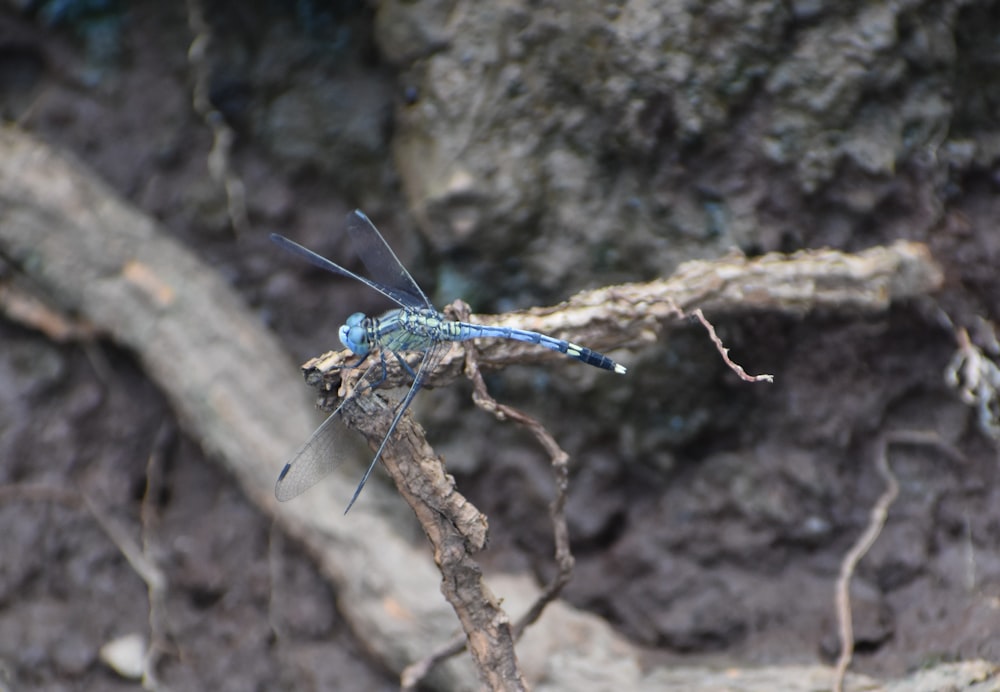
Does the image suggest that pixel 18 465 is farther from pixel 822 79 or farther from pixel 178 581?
pixel 822 79

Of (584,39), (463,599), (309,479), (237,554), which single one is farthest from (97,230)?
(463,599)

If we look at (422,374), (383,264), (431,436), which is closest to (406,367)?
(422,374)

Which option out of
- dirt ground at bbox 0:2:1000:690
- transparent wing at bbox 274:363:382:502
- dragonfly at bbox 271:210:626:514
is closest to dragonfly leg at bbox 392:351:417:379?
dragonfly at bbox 271:210:626:514

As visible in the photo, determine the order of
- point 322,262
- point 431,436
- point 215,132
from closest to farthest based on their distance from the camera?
point 322,262
point 431,436
point 215,132

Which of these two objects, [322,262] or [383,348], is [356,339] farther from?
[322,262]

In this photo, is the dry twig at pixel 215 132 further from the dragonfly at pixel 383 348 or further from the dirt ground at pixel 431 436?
the dragonfly at pixel 383 348

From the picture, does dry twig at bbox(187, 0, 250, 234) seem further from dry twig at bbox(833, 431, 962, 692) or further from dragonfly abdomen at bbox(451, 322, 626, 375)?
dry twig at bbox(833, 431, 962, 692)
